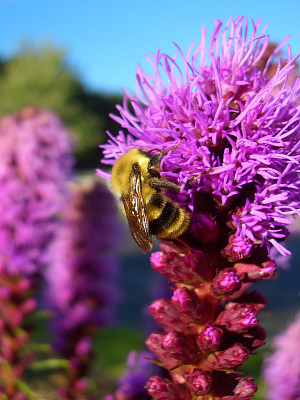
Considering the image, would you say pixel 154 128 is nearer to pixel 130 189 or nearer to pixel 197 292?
pixel 130 189

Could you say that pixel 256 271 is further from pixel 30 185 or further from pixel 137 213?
pixel 30 185

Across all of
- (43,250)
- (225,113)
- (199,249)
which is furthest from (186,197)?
(43,250)

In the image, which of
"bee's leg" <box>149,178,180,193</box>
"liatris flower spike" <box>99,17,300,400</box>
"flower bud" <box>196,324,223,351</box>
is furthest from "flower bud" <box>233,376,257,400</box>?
"bee's leg" <box>149,178,180,193</box>

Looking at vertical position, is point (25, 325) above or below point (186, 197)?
above

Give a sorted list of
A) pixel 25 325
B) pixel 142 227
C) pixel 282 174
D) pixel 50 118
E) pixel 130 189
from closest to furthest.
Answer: pixel 282 174 < pixel 142 227 < pixel 130 189 < pixel 25 325 < pixel 50 118

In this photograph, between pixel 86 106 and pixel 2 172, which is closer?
pixel 2 172

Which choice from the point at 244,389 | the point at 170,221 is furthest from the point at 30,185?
the point at 244,389

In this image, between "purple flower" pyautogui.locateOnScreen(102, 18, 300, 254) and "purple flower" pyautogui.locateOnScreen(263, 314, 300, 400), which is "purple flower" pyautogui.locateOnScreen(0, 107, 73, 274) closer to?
"purple flower" pyautogui.locateOnScreen(263, 314, 300, 400)
